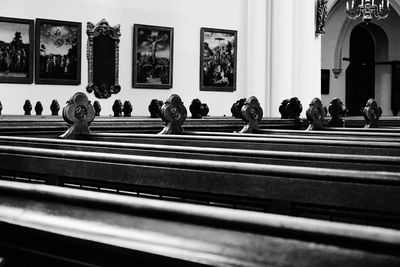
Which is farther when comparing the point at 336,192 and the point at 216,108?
the point at 216,108

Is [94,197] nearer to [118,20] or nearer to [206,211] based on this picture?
[206,211]

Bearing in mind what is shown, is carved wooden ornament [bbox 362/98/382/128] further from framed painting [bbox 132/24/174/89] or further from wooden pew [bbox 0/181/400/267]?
wooden pew [bbox 0/181/400/267]

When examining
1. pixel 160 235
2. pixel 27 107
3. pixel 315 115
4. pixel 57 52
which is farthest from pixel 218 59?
pixel 160 235

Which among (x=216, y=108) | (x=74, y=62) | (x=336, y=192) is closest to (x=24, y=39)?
(x=74, y=62)

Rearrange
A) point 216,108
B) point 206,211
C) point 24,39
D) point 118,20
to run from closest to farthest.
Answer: point 206,211, point 24,39, point 118,20, point 216,108

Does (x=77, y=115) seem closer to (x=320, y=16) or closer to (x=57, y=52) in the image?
(x=57, y=52)

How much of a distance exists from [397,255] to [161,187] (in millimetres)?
1748

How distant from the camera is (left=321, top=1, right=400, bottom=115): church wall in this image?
19.8 m

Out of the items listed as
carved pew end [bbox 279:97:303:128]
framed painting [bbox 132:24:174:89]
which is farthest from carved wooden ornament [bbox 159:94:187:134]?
framed painting [bbox 132:24:174:89]

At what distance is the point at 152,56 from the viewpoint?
39.7 feet

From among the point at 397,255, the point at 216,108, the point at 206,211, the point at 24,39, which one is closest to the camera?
the point at 397,255

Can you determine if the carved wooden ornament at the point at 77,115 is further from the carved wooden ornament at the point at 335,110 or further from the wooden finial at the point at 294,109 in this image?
the wooden finial at the point at 294,109

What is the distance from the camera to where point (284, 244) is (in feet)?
3.39

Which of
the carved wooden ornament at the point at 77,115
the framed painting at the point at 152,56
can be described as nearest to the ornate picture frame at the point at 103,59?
the framed painting at the point at 152,56
